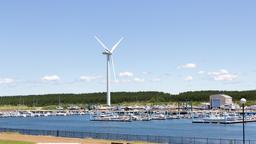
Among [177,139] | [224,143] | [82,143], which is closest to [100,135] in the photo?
[177,139]

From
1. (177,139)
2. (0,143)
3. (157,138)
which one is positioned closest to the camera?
(0,143)

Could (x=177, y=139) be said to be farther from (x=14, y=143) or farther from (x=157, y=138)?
(x=14, y=143)

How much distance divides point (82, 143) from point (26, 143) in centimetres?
761

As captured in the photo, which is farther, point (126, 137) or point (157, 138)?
point (126, 137)

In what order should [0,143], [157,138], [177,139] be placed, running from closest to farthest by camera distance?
[0,143] → [157,138] → [177,139]

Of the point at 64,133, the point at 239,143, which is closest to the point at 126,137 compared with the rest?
the point at 64,133

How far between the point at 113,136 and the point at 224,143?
21.6 metres

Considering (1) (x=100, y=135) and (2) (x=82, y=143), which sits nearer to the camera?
(2) (x=82, y=143)

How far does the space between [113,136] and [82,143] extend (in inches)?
1482

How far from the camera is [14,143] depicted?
80.8 meters

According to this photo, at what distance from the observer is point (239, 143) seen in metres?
113

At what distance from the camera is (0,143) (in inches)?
3127

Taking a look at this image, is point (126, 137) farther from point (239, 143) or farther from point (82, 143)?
point (82, 143)

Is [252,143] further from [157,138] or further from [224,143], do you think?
[157,138]
